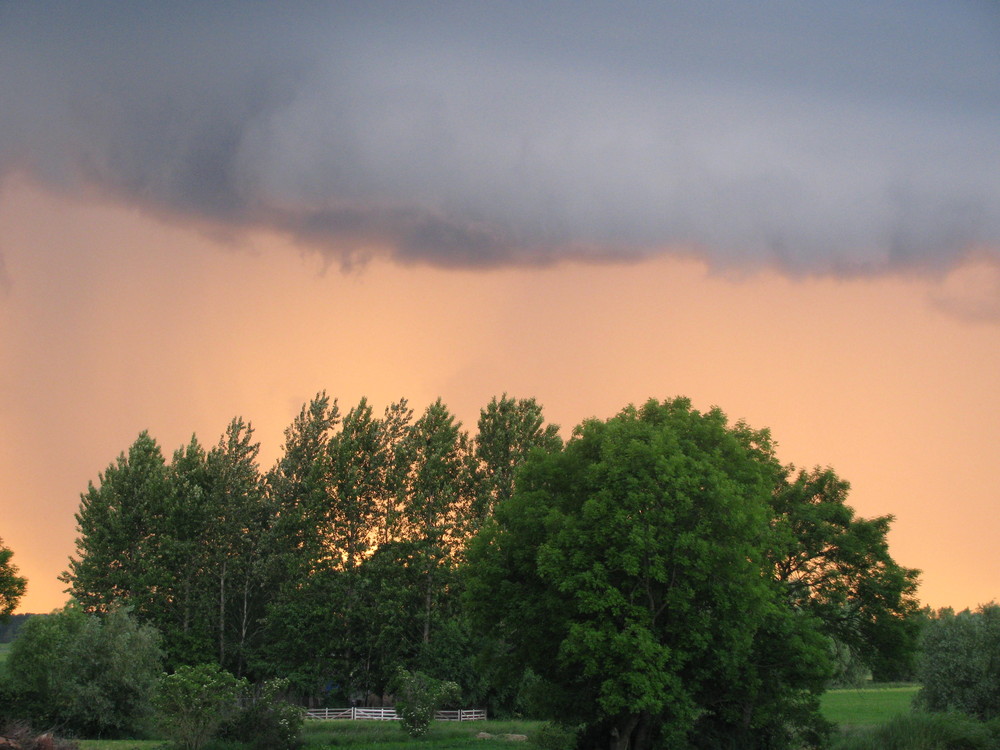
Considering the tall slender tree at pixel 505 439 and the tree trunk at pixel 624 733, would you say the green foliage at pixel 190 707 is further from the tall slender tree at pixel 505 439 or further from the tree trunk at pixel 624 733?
the tall slender tree at pixel 505 439

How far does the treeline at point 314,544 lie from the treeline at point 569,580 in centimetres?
19

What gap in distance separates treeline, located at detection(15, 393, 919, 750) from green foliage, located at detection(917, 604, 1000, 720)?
21.0 ft

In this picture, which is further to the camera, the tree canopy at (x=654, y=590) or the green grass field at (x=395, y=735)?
the green grass field at (x=395, y=735)

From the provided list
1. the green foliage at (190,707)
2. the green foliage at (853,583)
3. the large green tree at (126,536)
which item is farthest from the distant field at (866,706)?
the large green tree at (126,536)

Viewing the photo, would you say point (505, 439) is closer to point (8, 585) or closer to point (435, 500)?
point (435, 500)

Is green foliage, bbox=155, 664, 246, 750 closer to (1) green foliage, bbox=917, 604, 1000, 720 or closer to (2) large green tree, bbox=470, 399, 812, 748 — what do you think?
(2) large green tree, bbox=470, 399, 812, 748

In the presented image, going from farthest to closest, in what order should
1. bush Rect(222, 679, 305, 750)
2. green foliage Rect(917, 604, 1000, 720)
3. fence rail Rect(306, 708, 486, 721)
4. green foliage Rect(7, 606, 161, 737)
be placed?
fence rail Rect(306, 708, 486, 721), green foliage Rect(917, 604, 1000, 720), green foliage Rect(7, 606, 161, 737), bush Rect(222, 679, 305, 750)

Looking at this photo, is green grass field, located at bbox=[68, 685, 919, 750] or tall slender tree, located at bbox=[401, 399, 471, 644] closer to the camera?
green grass field, located at bbox=[68, 685, 919, 750]

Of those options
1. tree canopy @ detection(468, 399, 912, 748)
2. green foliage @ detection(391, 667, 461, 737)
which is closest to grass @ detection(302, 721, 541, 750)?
green foliage @ detection(391, 667, 461, 737)

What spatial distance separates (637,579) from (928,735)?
14.7 metres

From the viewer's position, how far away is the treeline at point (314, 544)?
213 feet

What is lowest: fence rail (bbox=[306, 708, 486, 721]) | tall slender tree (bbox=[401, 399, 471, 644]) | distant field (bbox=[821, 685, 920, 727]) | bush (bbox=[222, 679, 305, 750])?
distant field (bbox=[821, 685, 920, 727])

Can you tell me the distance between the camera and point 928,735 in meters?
38.2

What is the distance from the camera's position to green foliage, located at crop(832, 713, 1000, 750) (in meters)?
37.6
